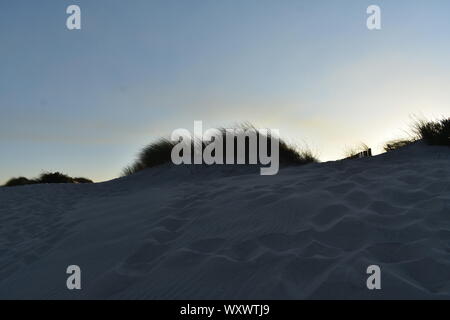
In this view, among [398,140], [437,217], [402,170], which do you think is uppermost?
[398,140]

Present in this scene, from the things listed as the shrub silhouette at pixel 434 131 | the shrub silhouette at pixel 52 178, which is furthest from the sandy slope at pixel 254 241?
the shrub silhouette at pixel 52 178

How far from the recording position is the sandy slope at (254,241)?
6.57 ft

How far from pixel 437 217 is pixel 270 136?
5.01m

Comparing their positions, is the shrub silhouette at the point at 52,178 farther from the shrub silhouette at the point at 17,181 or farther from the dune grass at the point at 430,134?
the dune grass at the point at 430,134

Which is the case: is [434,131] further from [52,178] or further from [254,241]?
[52,178]

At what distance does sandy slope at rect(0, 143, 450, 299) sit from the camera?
2.00 metres

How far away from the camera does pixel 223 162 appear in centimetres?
723

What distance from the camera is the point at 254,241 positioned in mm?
2568
